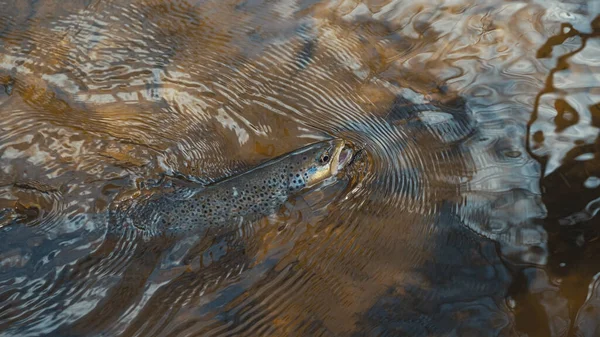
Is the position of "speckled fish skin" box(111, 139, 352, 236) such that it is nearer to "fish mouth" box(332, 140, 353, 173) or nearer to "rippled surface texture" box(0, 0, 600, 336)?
"fish mouth" box(332, 140, 353, 173)

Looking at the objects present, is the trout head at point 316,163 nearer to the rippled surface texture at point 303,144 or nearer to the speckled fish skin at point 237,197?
the speckled fish skin at point 237,197

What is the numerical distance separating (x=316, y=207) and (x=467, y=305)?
1.36m

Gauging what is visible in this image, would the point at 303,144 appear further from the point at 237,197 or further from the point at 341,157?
the point at 237,197

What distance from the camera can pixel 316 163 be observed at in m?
4.17

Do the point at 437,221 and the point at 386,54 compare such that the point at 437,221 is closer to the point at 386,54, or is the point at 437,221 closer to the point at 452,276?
the point at 452,276

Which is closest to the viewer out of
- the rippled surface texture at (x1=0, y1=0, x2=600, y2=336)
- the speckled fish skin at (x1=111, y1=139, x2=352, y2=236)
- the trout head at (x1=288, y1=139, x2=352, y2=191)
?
the rippled surface texture at (x1=0, y1=0, x2=600, y2=336)

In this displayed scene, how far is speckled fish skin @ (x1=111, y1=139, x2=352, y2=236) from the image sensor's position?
3854 mm

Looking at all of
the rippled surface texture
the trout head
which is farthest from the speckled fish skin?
the rippled surface texture

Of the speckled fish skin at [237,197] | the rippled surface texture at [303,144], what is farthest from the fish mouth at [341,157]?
the rippled surface texture at [303,144]

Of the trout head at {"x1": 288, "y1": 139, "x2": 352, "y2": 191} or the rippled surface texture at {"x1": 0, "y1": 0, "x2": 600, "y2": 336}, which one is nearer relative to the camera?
the rippled surface texture at {"x1": 0, "y1": 0, "x2": 600, "y2": 336}

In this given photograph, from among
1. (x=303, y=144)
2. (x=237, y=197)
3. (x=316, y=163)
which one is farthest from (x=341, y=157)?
(x=237, y=197)

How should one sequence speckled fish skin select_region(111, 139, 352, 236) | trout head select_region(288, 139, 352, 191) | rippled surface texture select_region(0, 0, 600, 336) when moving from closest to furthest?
1. rippled surface texture select_region(0, 0, 600, 336)
2. speckled fish skin select_region(111, 139, 352, 236)
3. trout head select_region(288, 139, 352, 191)

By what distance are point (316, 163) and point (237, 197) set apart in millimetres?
687

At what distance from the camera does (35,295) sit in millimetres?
3338
